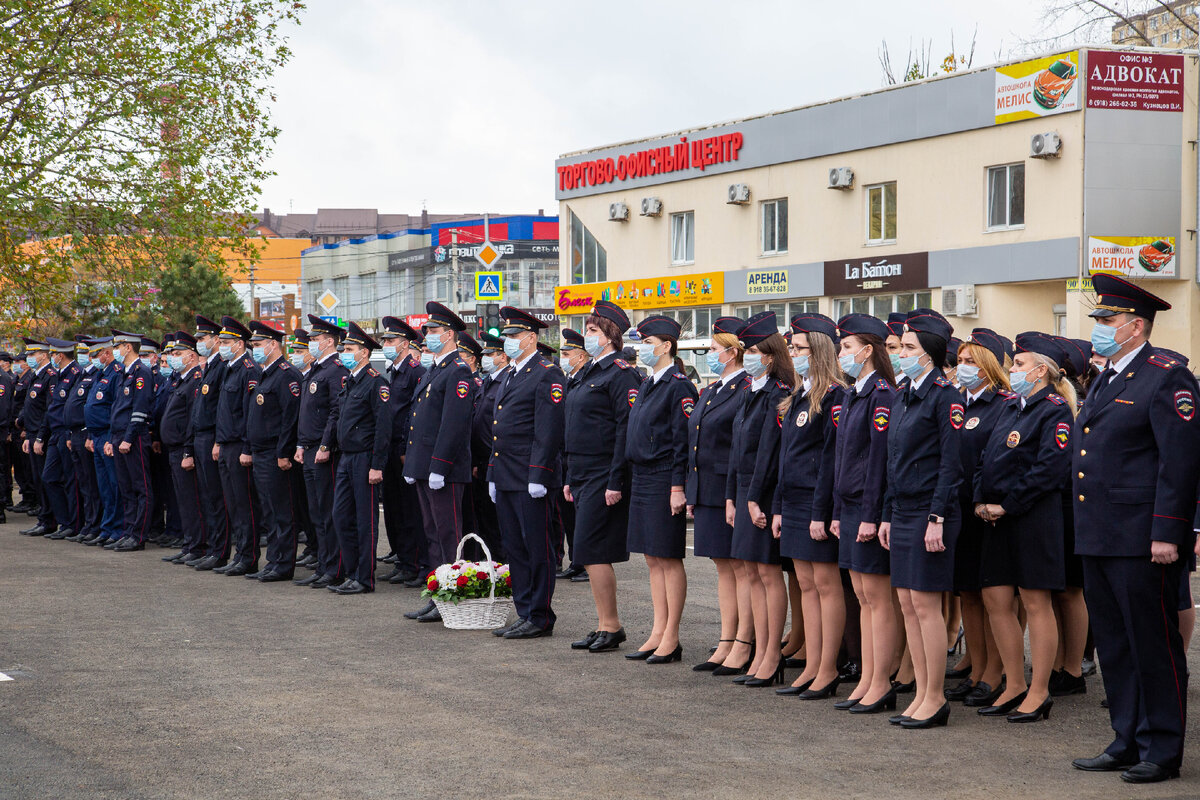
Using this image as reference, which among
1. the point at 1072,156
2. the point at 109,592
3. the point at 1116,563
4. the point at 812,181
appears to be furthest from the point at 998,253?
the point at 1116,563

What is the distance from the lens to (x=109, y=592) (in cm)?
1216

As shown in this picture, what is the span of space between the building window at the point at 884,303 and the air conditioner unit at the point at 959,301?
0.54 meters

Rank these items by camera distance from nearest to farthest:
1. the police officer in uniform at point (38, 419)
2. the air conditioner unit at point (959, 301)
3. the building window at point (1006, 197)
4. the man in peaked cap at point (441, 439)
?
1. the man in peaked cap at point (441, 439)
2. the police officer in uniform at point (38, 419)
3. the building window at point (1006, 197)
4. the air conditioner unit at point (959, 301)

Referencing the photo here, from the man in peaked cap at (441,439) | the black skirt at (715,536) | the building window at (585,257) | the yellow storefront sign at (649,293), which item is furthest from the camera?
the building window at (585,257)

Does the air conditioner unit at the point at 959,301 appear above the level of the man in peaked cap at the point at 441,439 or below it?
above

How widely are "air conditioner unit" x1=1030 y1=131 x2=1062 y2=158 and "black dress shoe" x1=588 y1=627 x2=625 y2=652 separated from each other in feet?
62.8

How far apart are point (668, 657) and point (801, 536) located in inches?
60.4

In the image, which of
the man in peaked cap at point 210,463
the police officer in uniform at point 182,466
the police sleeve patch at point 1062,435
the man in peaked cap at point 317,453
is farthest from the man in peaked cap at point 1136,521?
the police officer in uniform at point 182,466

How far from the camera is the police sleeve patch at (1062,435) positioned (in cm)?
751

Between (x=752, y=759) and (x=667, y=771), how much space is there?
0.47m

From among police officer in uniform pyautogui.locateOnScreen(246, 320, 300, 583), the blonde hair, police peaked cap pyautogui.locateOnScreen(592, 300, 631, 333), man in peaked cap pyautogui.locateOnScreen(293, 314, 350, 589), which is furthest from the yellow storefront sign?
the blonde hair

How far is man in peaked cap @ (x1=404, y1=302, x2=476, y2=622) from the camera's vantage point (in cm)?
1092

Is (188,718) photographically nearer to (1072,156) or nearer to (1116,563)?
(1116,563)

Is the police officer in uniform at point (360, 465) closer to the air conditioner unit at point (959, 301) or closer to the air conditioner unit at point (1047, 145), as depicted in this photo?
the air conditioner unit at point (1047, 145)
